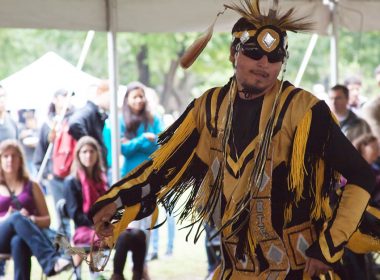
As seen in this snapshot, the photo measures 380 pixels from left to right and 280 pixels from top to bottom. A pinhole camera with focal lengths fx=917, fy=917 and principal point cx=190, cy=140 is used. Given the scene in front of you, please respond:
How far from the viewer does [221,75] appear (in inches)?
882

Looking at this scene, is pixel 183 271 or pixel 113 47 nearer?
pixel 113 47

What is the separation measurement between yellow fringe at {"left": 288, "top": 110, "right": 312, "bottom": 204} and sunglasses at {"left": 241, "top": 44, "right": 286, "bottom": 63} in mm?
307

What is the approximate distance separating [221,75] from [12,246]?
15.9 meters

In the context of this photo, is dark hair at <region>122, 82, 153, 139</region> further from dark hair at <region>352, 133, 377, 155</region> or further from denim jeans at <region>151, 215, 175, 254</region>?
dark hair at <region>352, 133, 377, 155</region>

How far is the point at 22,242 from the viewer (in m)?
6.81

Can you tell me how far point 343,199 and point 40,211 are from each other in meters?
3.90

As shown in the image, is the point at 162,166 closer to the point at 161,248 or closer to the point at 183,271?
the point at 183,271

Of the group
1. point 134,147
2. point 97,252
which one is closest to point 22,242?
point 134,147

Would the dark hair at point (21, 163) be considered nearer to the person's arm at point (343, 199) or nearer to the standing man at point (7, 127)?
the standing man at point (7, 127)

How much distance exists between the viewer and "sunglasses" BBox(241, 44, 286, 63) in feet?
12.8

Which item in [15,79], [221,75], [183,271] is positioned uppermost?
[221,75]

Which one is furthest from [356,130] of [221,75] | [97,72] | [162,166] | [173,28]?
[97,72]

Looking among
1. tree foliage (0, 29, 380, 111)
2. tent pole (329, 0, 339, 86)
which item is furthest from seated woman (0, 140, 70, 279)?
tree foliage (0, 29, 380, 111)

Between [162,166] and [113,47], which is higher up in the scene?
[113,47]
